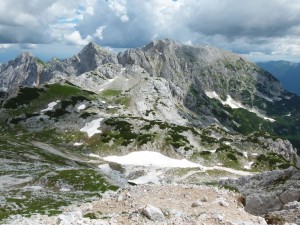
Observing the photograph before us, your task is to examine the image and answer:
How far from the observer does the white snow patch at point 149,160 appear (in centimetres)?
13738

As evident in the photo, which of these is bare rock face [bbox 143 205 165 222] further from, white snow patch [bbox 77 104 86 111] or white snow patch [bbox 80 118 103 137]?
white snow patch [bbox 77 104 86 111]

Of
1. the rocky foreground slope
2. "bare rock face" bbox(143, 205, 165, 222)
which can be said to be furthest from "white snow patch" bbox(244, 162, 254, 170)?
"bare rock face" bbox(143, 205, 165, 222)

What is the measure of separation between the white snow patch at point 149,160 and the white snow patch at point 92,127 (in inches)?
756

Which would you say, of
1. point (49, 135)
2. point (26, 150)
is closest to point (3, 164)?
point (26, 150)

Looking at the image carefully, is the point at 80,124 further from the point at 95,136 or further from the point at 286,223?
the point at 286,223

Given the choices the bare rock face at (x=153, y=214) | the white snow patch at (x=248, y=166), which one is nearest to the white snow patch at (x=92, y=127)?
the white snow patch at (x=248, y=166)

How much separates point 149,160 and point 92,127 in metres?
34.4

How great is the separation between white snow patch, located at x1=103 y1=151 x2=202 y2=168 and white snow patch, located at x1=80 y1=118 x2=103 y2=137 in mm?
19194

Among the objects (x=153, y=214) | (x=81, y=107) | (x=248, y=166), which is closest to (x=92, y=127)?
(x=81, y=107)

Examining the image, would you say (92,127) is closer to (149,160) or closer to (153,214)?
(149,160)

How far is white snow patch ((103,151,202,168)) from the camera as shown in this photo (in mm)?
137375

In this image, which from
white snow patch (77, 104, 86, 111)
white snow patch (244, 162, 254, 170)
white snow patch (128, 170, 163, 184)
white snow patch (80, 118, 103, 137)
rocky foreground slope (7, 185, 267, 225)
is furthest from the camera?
white snow patch (77, 104, 86, 111)

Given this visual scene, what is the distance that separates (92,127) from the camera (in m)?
162

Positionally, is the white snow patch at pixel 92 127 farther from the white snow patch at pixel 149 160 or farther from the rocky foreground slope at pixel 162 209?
the rocky foreground slope at pixel 162 209
